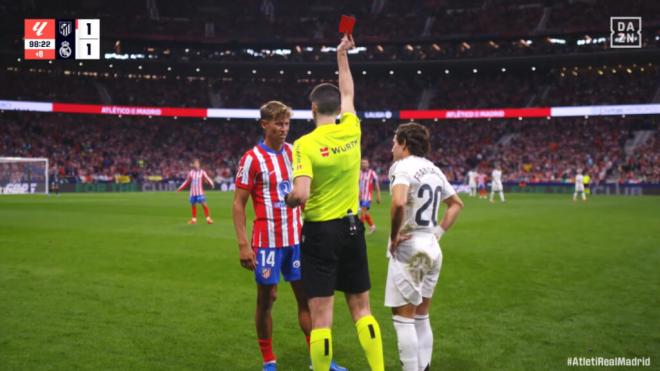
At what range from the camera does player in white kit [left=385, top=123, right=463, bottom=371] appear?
462 cm

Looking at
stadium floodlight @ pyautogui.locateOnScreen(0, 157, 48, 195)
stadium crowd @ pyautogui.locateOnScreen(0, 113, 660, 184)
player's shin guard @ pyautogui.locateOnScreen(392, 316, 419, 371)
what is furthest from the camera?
stadium crowd @ pyautogui.locateOnScreen(0, 113, 660, 184)

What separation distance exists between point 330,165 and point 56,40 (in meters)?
48.1

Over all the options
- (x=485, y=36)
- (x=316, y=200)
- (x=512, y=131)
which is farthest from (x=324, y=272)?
(x=512, y=131)

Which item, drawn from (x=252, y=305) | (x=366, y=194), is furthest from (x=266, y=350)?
(x=366, y=194)

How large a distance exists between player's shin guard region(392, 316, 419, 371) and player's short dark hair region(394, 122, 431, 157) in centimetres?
146

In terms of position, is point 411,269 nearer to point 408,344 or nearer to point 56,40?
point 408,344

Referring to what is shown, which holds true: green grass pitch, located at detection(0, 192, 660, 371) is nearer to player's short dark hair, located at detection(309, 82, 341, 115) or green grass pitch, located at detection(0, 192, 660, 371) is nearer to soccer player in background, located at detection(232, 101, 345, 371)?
soccer player in background, located at detection(232, 101, 345, 371)

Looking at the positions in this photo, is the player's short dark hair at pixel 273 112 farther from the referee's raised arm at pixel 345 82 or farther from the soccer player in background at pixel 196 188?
the soccer player in background at pixel 196 188

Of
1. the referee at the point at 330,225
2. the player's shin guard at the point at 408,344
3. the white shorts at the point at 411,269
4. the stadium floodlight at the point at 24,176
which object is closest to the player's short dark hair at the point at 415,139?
the referee at the point at 330,225

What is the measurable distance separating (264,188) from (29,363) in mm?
2863

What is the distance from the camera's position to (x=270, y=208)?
4938 millimetres

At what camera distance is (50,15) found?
52812 millimetres

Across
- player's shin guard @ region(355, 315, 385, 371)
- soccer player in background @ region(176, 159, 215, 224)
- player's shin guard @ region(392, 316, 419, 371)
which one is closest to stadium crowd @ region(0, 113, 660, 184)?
soccer player in background @ region(176, 159, 215, 224)

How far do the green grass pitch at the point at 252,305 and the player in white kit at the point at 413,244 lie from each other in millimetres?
915
